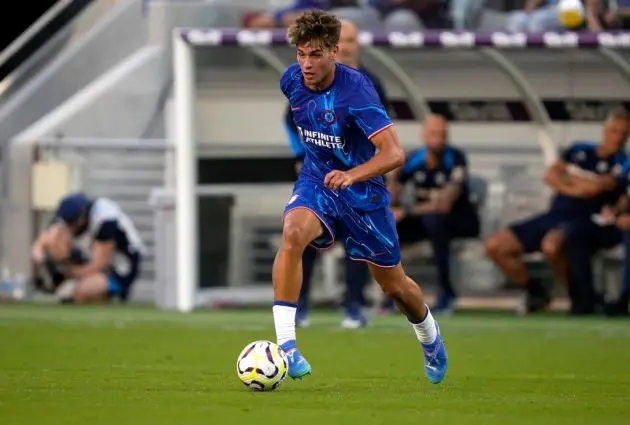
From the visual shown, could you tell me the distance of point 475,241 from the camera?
53.6 ft

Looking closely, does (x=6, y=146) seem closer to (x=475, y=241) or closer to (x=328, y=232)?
(x=475, y=241)

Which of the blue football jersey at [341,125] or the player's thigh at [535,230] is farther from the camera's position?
the player's thigh at [535,230]

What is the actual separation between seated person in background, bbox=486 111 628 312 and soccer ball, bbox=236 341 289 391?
7.64 m

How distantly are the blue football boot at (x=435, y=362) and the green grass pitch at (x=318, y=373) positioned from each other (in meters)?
0.08

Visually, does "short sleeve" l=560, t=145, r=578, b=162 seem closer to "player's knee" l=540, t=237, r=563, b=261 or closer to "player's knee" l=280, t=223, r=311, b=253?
"player's knee" l=540, t=237, r=563, b=261

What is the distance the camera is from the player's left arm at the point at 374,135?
7.96 m

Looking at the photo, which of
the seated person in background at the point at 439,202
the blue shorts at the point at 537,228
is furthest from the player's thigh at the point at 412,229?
the blue shorts at the point at 537,228

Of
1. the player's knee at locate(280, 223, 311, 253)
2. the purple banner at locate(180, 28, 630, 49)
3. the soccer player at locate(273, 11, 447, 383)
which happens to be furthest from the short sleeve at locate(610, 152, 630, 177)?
the player's knee at locate(280, 223, 311, 253)

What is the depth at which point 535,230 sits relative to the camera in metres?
15.3

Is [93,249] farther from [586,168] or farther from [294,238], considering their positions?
[294,238]

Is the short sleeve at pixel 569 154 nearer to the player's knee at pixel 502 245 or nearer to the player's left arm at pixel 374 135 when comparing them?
the player's knee at pixel 502 245

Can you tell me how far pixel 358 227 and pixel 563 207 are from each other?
726 cm

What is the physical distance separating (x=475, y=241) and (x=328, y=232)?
27.0ft

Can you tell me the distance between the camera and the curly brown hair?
8000mm
